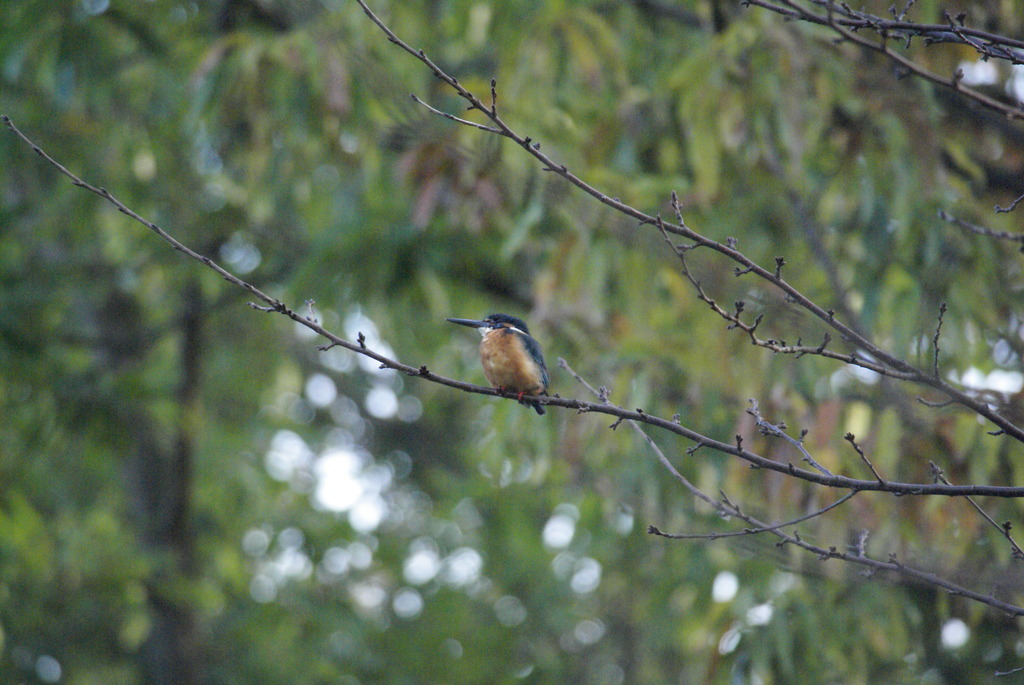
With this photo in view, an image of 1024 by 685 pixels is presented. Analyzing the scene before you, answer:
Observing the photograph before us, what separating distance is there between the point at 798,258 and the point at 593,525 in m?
2.11

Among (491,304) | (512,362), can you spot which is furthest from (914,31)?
(491,304)

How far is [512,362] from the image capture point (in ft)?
12.2

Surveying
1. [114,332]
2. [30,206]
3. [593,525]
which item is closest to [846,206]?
[593,525]

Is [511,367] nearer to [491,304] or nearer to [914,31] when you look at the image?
[914,31]

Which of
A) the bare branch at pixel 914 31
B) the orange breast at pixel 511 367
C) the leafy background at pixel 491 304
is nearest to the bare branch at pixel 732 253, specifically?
the bare branch at pixel 914 31

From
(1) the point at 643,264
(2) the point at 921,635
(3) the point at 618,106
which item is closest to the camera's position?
(2) the point at 921,635

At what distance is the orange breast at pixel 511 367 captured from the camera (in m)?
3.71

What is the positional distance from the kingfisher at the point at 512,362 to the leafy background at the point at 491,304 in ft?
1.69

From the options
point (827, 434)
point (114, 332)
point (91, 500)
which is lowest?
point (91, 500)

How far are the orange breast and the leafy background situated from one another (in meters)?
0.56

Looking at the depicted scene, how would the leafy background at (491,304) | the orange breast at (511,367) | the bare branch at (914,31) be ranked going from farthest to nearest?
the leafy background at (491,304) → the orange breast at (511,367) → the bare branch at (914,31)

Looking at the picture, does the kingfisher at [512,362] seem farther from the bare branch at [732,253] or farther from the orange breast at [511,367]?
the bare branch at [732,253]

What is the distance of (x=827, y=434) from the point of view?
3787 mm

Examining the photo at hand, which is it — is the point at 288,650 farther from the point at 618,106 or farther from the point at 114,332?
the point at 618,106
